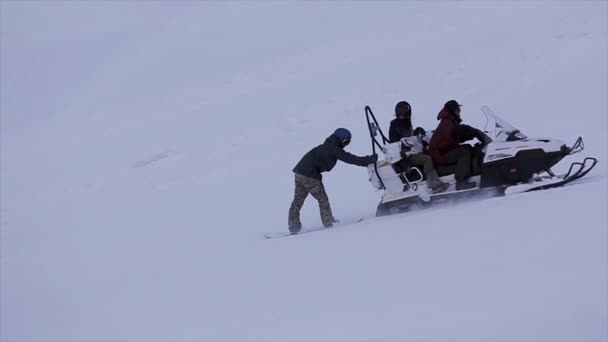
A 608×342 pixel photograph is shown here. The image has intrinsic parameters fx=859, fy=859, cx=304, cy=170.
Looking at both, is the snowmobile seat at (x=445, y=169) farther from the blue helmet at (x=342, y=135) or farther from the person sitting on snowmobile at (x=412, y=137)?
the blue helmet at (x=342, y=135)

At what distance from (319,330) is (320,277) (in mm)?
1505

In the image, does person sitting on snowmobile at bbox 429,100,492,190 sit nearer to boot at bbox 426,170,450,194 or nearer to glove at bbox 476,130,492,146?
glove at bbox 476,130,492,146

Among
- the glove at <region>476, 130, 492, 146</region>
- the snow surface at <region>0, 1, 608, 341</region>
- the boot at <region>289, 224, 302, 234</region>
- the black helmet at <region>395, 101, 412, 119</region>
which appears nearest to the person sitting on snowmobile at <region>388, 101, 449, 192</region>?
the black helmet at <region>395, 101, 412, 119</region>

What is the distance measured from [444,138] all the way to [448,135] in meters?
0.07

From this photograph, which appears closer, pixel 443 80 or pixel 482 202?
pixel 482 202

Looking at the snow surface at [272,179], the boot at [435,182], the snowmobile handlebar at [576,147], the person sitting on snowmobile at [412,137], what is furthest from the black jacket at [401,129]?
the snowmobile handlebar at [576,147]

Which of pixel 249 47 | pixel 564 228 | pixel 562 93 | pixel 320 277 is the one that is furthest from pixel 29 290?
pixel 249 47

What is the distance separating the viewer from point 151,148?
67.1ft

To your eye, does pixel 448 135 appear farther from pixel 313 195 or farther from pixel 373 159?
pixel 313 195

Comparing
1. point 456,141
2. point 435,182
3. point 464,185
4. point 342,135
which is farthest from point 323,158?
point 464,185

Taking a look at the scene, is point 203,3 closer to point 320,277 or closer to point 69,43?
point 69,43

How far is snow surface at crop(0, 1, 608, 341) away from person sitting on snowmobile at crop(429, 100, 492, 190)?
2.08 ft

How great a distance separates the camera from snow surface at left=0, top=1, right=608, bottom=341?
7801 millimetres

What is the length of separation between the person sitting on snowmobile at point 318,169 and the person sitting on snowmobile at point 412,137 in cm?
70
